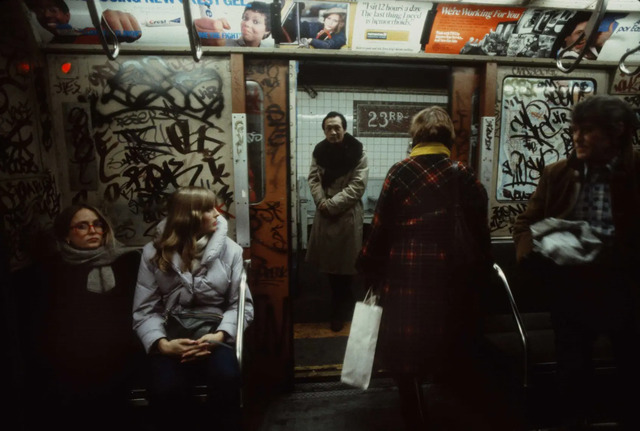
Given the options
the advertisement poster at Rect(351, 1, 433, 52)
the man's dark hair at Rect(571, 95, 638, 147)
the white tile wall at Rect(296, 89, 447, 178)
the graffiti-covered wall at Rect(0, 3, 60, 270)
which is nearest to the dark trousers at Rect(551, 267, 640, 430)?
the man's dark hair at Rect(571, 95, 638, 147)

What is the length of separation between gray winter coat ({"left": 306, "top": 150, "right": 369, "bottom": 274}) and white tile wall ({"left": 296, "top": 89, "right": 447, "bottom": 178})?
289 centimetres

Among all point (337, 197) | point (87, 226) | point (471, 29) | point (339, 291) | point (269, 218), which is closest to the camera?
point (87, 226)

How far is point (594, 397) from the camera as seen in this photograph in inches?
116

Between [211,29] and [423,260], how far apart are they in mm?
2324

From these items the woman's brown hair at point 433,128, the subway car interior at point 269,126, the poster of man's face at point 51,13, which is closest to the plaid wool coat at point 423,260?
the woman's brown hair at point 433,128

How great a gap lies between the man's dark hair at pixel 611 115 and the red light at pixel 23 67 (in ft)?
12.0

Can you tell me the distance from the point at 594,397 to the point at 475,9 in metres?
3.32

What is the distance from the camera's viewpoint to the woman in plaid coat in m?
2.15

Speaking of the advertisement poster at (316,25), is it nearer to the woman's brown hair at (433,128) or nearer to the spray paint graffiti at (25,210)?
the woman's brown hair at (433,128)

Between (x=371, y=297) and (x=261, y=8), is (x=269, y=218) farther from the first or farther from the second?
(x=261, y=8)

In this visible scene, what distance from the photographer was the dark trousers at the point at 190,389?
7.25ft

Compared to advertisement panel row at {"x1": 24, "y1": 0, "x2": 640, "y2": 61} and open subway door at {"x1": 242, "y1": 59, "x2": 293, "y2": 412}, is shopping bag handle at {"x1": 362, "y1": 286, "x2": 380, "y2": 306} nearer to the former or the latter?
open subway door at {"x1": 242, "y1": 59, "x2": 293, "y2": 412}

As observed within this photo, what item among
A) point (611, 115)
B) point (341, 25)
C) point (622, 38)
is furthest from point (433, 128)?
point (622, 38)

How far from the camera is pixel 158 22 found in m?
2.70
